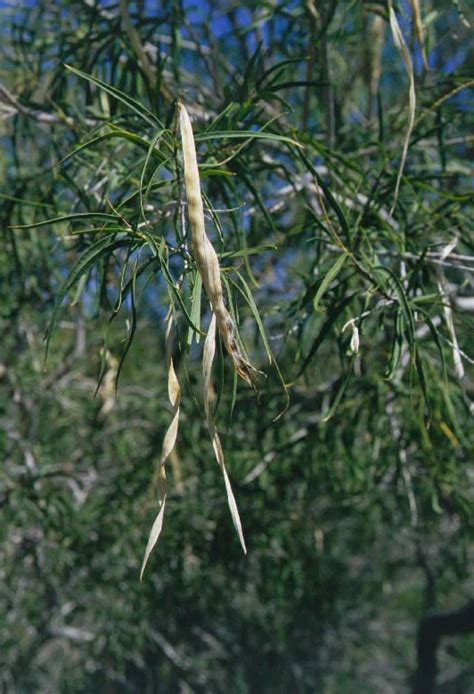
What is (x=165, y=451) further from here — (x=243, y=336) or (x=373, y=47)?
(x=373, y=47)

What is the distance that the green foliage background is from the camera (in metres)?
1.89

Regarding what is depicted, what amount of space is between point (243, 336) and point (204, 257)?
0.34 m

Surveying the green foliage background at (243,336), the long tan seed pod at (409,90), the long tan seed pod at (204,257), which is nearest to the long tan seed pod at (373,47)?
the green foliage background at (243,336)

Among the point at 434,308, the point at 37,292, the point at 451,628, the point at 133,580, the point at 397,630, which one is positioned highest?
the point at 434,308

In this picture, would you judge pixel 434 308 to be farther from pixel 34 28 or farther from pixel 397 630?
pixel 397 630

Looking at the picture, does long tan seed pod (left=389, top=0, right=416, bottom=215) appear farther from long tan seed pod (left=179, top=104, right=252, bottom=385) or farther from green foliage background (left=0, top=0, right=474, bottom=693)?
long tan seed pod (left=179, top=104, right=252, bottom=385)

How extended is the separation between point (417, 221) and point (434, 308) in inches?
14.3

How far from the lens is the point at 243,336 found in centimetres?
149

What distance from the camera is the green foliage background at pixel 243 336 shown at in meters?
1.89

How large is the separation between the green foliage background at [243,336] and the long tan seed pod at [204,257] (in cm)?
6

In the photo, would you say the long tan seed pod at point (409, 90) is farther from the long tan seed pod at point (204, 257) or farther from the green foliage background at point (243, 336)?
the long tan seed pod at point (204, 257)

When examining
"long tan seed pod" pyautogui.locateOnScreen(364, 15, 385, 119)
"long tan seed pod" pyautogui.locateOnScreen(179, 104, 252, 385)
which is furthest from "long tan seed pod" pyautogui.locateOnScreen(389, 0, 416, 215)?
"long tan seed pod" pyautogui.locateOnScreen(364, 15, 385, 119)

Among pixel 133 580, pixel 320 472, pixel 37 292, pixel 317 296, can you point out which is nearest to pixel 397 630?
pixel 133 580

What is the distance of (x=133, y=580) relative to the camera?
11.0ft
